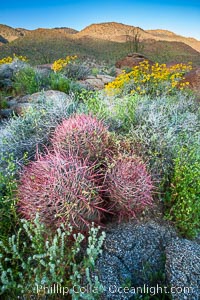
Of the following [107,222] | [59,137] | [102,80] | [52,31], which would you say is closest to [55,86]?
[102,80]

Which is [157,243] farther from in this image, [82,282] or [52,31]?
[52,31]

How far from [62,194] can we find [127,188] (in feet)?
2.03

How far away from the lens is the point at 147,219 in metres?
3.07

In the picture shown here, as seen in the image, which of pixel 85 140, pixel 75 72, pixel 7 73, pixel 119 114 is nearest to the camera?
pixel 85 140

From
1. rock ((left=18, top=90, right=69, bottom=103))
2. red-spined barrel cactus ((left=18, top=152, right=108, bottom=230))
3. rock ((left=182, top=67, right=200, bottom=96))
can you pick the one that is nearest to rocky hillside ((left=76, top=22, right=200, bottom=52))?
rock ((left=182, top=67, right=200, bottom=96))

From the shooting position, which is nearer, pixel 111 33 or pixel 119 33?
pixel 119 33

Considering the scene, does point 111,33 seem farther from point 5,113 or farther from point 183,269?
point 183,269

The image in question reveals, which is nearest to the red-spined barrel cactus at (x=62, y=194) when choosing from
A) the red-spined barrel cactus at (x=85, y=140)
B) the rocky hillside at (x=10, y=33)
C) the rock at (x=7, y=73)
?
the red-spined barrel cactus at (x=85, y=140)

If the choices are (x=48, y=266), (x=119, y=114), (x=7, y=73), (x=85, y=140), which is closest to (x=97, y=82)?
(x=7, y=73)

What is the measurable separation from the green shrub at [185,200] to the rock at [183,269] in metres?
0.34

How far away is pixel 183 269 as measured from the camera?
8.00 feet

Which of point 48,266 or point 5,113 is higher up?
point 5,113

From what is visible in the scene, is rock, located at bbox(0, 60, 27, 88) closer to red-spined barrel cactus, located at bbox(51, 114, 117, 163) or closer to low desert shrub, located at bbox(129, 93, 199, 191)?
A: low desert shrub, located at bbox(129, 93, 199, 191)

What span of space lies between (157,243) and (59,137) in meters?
1.50
